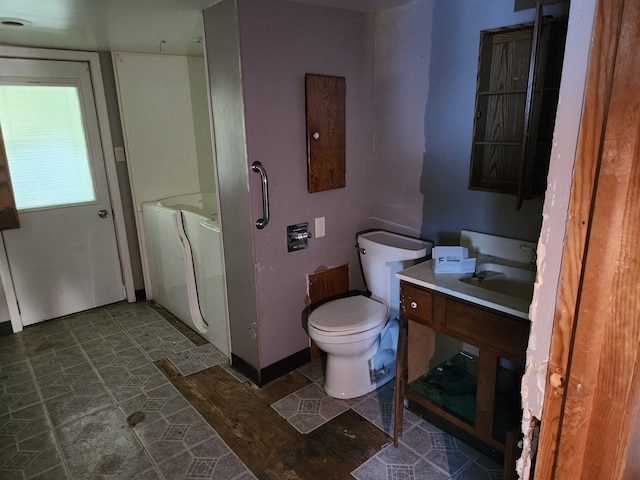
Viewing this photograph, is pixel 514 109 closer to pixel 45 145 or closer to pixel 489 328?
pixel 489 328

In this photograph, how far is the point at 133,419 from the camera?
2240 millimetres

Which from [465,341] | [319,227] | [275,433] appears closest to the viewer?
[465,341]

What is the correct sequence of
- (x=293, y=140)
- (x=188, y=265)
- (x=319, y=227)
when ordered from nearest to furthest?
(x=293, y=140) < (x=319, y=227) < (x=188, y=265)

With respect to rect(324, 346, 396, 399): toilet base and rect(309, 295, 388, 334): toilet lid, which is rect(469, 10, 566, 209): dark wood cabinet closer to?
rect(309, 295, 388, 334): toilet lid

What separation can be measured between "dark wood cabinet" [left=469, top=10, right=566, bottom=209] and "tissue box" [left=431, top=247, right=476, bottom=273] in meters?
0.37

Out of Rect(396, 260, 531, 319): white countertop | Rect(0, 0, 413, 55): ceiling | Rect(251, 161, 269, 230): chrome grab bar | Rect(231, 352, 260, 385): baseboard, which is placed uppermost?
Rect(0, 0, 413, 55): ceiling

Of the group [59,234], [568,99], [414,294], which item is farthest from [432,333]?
[59,234]

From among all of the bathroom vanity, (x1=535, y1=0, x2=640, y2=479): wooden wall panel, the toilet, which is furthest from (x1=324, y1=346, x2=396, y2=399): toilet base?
(x1=535, y1=0, x2=640, y2=479): wooden wall panel

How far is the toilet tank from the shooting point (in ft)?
7.67

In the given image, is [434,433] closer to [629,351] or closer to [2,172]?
[629,351]

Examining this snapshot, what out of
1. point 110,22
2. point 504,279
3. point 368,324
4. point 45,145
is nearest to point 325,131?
point 368,324

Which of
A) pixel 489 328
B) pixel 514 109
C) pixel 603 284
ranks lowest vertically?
pixel 489 328

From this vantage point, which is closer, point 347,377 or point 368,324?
point 368,324

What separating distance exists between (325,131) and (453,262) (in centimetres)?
107
